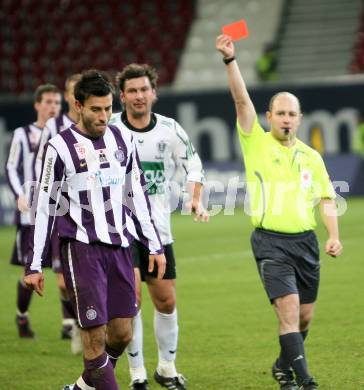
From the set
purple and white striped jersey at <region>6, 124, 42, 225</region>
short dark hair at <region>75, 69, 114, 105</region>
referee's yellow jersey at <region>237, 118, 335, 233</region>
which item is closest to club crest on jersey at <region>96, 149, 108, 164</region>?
short dark hair at <region>75, 69, 114, 105</region>

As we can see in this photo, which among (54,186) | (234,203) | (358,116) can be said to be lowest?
(234,203)

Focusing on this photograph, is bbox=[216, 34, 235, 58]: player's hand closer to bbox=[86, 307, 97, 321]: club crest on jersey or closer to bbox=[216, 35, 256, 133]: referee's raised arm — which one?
bbox=[216, 35, 256, 133]: referee's raised arm

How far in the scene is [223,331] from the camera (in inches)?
384

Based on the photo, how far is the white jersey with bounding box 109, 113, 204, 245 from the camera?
7.80m

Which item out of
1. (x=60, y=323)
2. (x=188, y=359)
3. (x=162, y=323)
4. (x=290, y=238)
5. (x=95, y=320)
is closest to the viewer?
(x=95, y=320)

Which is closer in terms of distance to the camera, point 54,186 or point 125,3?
point 54,186

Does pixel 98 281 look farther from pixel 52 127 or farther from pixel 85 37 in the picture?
pixel 85 37

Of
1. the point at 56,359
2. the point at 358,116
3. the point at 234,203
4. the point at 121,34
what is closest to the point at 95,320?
the point at 56,359

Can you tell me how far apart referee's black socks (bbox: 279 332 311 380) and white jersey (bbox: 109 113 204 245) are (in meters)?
1.38

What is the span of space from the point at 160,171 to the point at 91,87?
63.0 inches

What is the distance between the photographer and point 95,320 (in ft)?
20.4

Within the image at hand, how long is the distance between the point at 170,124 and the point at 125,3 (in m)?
22.5

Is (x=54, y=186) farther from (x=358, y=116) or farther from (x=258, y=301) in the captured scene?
(x=358, y=116)

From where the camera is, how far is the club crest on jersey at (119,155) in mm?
6461
